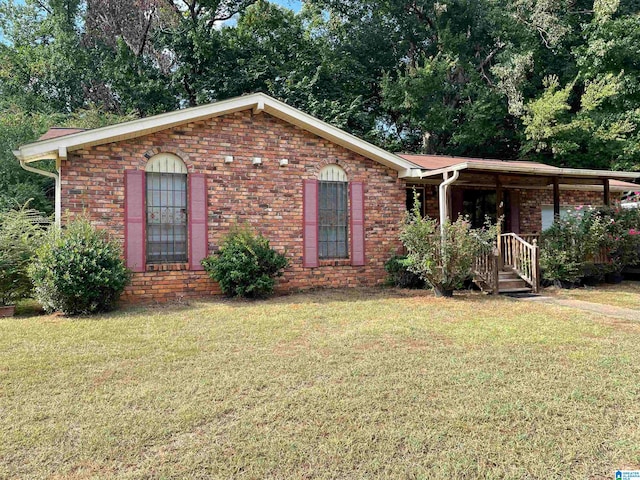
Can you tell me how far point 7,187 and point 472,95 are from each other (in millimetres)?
19943

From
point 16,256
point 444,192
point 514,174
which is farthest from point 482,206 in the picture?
point 16,256

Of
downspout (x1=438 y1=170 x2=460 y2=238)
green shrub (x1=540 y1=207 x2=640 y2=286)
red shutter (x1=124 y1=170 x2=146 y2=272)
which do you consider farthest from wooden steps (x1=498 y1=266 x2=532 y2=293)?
red shutter (x1=124 y1=170 x2=146 y2=272)

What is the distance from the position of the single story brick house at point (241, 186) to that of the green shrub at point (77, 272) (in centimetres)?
91

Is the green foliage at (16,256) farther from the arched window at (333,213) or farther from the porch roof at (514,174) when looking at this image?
the porch roof at (514,174)

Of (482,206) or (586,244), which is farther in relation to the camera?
(482,206)

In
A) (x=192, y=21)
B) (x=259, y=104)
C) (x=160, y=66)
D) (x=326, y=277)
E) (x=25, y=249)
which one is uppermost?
(x=192, y=21)

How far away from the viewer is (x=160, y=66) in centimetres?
2300

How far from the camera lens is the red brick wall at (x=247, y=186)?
320 inches

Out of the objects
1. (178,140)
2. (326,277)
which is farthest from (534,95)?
(178,140)

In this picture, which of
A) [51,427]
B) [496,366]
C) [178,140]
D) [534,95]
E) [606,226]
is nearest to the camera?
[51,427]

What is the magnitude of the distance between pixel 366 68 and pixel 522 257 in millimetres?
15808

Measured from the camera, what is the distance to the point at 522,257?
9.97 meters

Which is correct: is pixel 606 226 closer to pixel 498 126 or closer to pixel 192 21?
pixel 498 126

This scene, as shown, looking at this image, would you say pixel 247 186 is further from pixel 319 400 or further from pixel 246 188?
pixel 319 400
